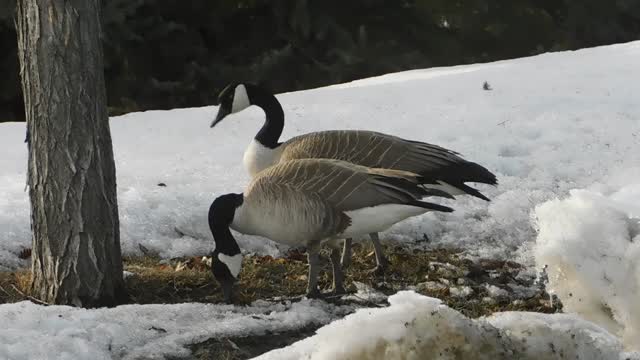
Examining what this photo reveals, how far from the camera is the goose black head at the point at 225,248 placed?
18.6 ft

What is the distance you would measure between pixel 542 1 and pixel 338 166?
28.4 feet

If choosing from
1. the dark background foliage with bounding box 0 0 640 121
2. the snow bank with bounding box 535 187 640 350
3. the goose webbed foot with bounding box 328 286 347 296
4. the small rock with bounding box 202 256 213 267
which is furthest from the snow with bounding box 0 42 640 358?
the dark background foliage with bounding box 0 0 640 121

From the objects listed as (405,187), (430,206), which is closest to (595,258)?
(430,206)

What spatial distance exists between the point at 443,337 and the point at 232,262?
2.80 meters

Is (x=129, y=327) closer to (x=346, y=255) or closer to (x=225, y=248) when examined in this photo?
(x=225, y=248)

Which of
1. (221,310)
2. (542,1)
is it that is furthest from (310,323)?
(542,1)

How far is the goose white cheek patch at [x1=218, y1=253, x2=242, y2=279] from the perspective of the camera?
5.67 meters

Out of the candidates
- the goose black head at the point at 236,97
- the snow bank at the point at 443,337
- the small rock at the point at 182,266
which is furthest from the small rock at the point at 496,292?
the snow bank at the point at 443,337

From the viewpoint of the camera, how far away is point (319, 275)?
253 inches

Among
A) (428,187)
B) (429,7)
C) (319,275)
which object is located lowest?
(319,275)

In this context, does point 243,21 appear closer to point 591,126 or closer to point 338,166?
point 591,126

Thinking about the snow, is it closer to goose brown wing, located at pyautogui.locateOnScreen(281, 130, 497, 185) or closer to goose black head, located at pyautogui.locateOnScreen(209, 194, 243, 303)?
goose black head, located at pyautogui.locateOnScreen(209, 194, 243, 303)

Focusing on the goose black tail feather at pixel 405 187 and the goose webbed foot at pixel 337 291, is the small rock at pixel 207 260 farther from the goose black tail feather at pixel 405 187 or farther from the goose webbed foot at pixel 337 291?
the goose black tail feather at pixel 405 187

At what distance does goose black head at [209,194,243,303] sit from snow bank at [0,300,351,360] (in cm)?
22
